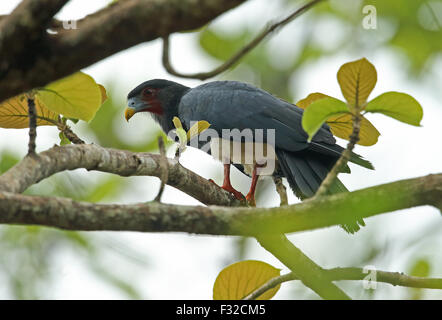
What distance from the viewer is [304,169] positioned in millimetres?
4348

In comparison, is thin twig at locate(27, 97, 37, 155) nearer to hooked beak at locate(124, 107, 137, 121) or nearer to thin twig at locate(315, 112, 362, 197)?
thin twig at locate(315, 112, 362, 197)

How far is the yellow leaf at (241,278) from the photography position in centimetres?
285

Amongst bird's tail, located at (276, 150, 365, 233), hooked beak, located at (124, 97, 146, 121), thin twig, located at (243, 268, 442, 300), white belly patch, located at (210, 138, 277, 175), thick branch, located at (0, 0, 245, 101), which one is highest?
hooked beak, located at (124, 97, 146, 121)

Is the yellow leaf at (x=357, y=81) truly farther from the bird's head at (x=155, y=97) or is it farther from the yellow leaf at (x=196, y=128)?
the bird's head at (x=155, y=97)

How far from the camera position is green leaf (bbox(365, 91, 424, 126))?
2.36 metres

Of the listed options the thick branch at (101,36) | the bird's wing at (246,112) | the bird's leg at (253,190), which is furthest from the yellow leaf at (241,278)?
the bird's leg at (253,190)

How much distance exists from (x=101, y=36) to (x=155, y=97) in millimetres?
4474

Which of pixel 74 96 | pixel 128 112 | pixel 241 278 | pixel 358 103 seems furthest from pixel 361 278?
pixel 128 112

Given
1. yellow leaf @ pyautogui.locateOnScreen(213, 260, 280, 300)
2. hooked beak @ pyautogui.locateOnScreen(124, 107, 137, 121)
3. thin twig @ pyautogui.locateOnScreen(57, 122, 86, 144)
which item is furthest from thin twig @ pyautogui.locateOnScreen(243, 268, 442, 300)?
hooked beak @ pyautogui.locateOnScreen(124, 107, 137, 121)

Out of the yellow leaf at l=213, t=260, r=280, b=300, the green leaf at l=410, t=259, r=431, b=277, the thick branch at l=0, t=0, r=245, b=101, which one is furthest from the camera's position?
the green leaf at l=410, t=259, r=431, b=277

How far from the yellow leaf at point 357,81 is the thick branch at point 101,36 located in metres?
0.99

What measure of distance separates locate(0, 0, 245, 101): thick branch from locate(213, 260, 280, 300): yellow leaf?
1440 millimetres

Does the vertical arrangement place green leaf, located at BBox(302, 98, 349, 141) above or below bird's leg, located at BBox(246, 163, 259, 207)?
below

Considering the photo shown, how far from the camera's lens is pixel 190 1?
5.40 ft
